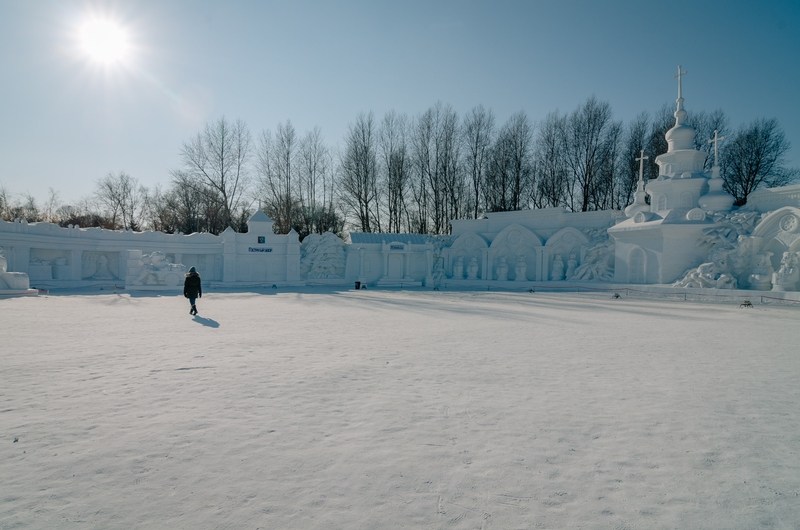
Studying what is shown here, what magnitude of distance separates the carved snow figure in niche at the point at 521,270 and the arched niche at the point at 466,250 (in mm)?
2680

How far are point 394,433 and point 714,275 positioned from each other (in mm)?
22601

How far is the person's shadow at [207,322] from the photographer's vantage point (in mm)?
11747

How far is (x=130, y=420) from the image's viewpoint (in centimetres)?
493

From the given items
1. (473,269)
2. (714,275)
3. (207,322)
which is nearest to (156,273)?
(207,322)

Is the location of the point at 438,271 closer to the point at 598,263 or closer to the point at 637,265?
the point at 598,263

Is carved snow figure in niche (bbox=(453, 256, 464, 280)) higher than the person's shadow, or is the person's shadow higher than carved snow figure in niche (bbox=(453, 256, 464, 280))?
carved snow figure in niche (bbox=(453, 256, 464, 280))

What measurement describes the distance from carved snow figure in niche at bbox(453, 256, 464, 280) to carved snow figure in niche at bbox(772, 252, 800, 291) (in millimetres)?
17754

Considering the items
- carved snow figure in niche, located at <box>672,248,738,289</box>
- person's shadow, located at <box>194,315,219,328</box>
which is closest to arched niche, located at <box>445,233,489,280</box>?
carved snow figure in niche, located at <box>672,248,738,289</box>

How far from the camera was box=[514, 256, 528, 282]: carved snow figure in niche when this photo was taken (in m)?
29.6

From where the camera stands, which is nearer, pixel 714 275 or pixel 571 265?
pixel 714 275

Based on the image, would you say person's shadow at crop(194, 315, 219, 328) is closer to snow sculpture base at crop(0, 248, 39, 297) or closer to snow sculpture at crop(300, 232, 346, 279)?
snow sculpture base at crop(0, 248, 39, 297)

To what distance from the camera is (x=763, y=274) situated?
2006 centimetres

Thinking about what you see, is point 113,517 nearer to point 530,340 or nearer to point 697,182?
point 530,340

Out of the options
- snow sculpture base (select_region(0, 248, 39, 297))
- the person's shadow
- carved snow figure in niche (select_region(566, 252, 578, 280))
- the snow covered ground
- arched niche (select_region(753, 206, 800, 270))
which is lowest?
the snow covered ground
